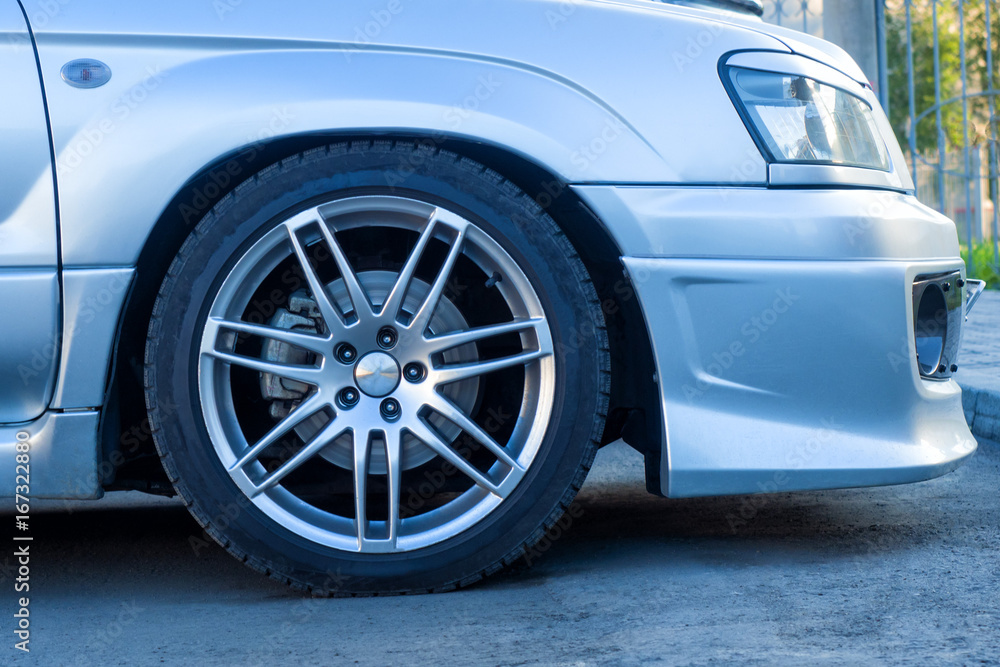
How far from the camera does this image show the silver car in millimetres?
2129

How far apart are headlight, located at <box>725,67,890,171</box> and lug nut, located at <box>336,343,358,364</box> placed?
99cm

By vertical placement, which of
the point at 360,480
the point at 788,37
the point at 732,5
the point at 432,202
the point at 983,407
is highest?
the point at 732,5

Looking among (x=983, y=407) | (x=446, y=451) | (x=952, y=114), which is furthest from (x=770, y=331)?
(x=952, y=114)

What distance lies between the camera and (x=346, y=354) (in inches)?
86.0

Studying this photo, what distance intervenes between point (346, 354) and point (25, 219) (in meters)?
0.70

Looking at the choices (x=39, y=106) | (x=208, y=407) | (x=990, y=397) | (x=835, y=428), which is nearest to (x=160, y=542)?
(x=208, y=407)

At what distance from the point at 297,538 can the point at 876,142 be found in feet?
5.34


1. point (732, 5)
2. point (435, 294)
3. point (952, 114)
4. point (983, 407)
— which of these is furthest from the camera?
point (952, 114)

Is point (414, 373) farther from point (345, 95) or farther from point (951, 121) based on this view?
point (951, 121)

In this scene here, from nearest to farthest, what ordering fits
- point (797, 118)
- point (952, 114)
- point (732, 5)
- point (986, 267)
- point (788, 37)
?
point (797, 118), point (788, 37), point (732, 5), point (986, 267), point (952, 114)

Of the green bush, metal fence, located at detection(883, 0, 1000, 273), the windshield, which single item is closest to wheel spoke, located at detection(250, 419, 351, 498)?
the windshield

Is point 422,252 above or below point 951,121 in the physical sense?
below

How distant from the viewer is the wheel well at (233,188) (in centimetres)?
222

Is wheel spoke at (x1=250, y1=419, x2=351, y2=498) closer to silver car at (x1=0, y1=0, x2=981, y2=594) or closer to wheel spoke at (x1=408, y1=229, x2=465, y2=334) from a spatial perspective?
silver car at (x1=0, y1=0, x2=981, y2=594)
